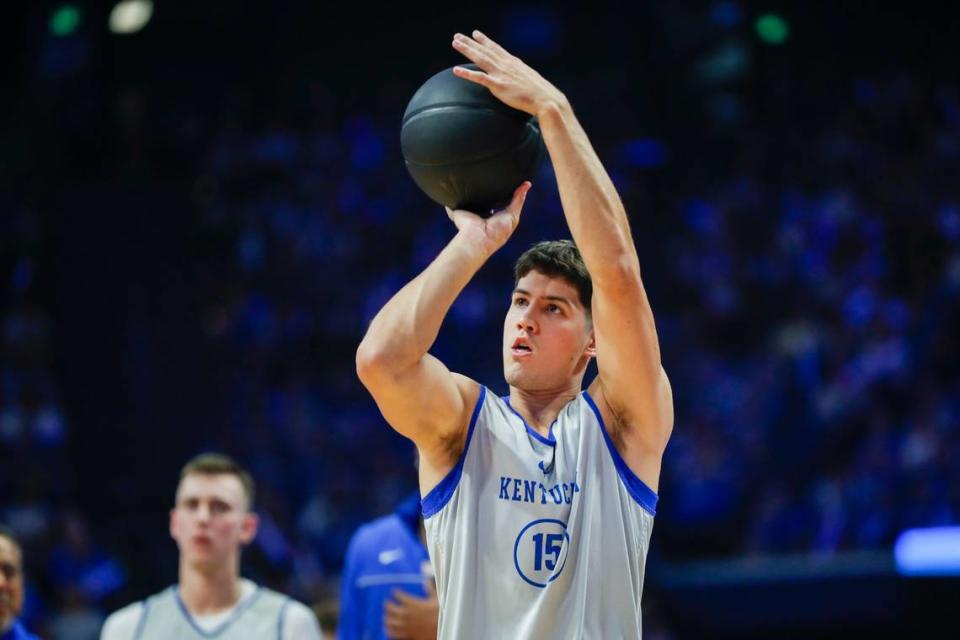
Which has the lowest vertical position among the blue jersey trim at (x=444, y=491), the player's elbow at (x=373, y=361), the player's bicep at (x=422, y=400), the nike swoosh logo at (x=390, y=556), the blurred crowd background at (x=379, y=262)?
the blue jersey trim at (x=444, y=491)

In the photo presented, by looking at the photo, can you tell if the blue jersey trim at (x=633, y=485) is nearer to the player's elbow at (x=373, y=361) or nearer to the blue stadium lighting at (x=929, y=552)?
the player's elbow at (x=373, y=361)

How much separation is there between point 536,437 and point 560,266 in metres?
0.51

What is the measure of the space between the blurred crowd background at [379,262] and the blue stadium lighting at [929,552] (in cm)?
66

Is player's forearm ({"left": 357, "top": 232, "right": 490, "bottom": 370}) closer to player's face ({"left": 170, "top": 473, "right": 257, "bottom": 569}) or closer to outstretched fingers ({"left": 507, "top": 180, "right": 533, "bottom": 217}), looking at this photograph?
outstretched fingers ({"left": 507, "top": 180, "right": 533, "bottom": 217})

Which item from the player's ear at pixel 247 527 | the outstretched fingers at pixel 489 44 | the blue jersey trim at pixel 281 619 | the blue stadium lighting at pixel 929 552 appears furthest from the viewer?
the blue stadium lighting at pixel 929 552

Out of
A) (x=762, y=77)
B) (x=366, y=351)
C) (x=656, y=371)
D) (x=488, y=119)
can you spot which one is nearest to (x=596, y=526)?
(x=656, y=371)

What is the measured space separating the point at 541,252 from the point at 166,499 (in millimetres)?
7887

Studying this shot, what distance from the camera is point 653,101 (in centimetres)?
1430

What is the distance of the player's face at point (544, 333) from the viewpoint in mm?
3420

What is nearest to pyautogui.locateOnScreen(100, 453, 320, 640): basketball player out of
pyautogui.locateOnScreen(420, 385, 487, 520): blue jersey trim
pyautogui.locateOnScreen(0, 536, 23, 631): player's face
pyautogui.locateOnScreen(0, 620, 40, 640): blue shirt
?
pyautogui.locateOnScreen(0, 620, 40, 640): blue shirt

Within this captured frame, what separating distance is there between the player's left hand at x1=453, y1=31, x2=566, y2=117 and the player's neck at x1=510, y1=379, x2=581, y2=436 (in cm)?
81

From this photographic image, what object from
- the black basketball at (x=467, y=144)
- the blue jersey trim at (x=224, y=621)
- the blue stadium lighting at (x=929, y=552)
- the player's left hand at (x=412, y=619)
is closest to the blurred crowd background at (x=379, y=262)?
the blue stadium lighting at (x=929, y=552)

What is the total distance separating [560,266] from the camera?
3.50 metres

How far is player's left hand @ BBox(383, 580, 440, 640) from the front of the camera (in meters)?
5.23
